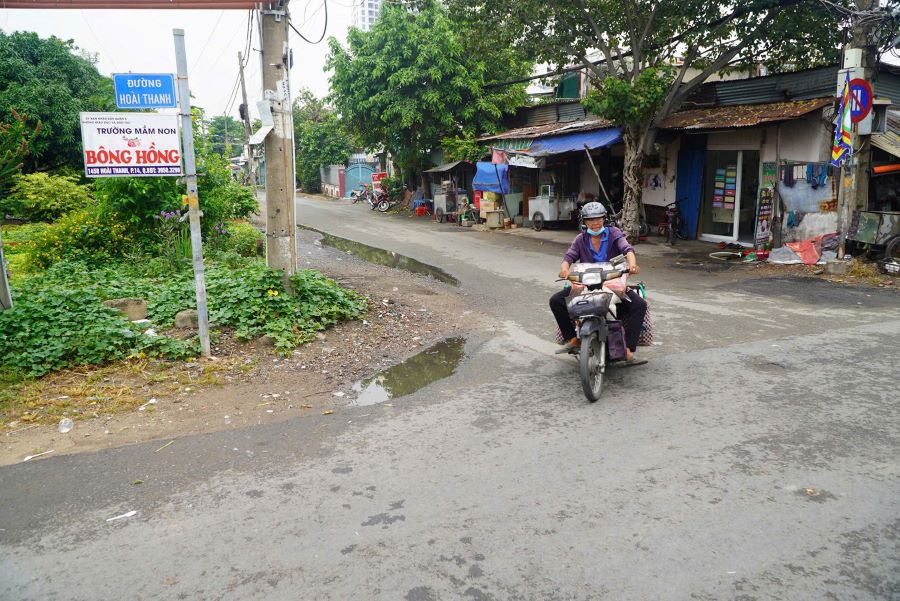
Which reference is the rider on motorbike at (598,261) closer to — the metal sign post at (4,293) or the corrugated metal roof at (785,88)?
the metal sign post at (4,293)

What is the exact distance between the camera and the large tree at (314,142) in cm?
4403

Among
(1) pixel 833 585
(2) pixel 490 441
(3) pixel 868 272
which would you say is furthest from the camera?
(3) pixel 868 272

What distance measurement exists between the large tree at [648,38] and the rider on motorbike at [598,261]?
907 centimetres

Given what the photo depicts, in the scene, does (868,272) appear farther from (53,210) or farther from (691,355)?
(53,210)

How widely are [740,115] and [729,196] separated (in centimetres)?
214

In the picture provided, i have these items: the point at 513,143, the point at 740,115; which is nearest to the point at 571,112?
the point at 513,143

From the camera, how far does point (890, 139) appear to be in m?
11.9

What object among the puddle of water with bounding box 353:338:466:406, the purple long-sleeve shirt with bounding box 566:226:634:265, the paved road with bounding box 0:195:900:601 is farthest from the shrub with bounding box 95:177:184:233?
the purple long-sleeve shirt with bounding box 566:226:634:265

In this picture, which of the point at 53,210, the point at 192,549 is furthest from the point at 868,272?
the point at 53,210

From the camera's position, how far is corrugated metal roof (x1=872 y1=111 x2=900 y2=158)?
11578 millimetres

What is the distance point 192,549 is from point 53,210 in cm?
1620

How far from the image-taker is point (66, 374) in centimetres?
625

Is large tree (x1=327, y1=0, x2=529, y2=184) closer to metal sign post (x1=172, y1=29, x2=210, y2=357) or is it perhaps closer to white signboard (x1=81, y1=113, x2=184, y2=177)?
metal sign post (x1=172, y1=29, x2=210, y2=357)

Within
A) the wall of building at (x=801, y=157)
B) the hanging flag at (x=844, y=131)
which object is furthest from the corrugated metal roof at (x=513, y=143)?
the hanging flag at (x=844, y=131)
